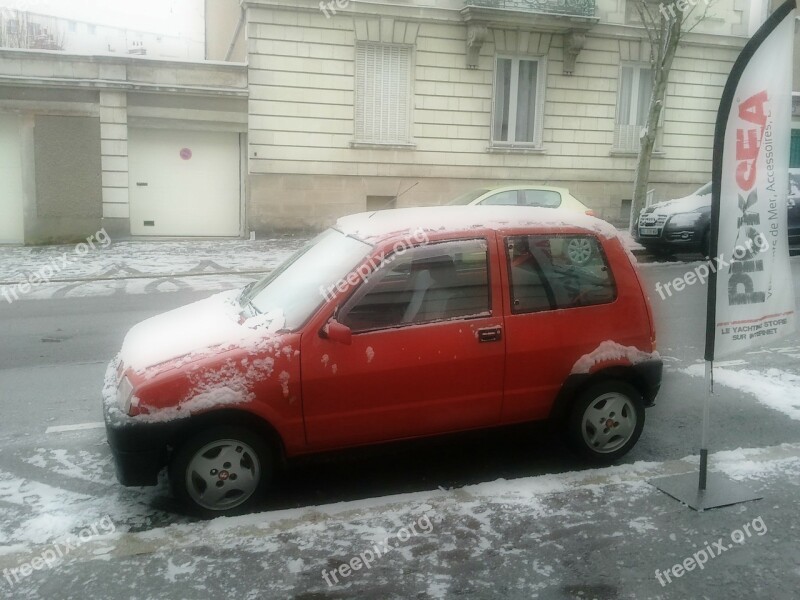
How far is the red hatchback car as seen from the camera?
4.24 metres

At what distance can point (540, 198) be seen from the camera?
49.1ft

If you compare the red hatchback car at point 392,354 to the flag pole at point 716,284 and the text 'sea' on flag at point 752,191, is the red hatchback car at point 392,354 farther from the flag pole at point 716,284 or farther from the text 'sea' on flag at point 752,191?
the text 'sea' on flag at point 752,191

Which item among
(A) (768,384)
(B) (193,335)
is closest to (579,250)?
(B) (193,335)

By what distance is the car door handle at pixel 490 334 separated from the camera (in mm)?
4656

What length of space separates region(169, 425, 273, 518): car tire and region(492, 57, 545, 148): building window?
16997 millimetres

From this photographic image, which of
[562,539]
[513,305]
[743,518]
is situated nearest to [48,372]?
[513,305]

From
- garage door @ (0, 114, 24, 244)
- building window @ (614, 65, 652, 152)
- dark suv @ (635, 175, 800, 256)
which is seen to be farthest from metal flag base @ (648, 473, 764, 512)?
building window @ (614, 65, 652, 152)

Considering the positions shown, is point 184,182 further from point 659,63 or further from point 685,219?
point 685,219

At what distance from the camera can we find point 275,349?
14.1ft

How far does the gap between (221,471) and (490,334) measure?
1.74 metres

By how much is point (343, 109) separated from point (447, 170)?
3069mm

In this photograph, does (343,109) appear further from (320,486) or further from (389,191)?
(320,486)

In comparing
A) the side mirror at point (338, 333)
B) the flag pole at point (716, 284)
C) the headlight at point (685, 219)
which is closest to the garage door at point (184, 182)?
the headlight at point (685, 219)

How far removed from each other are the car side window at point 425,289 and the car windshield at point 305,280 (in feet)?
0.64
